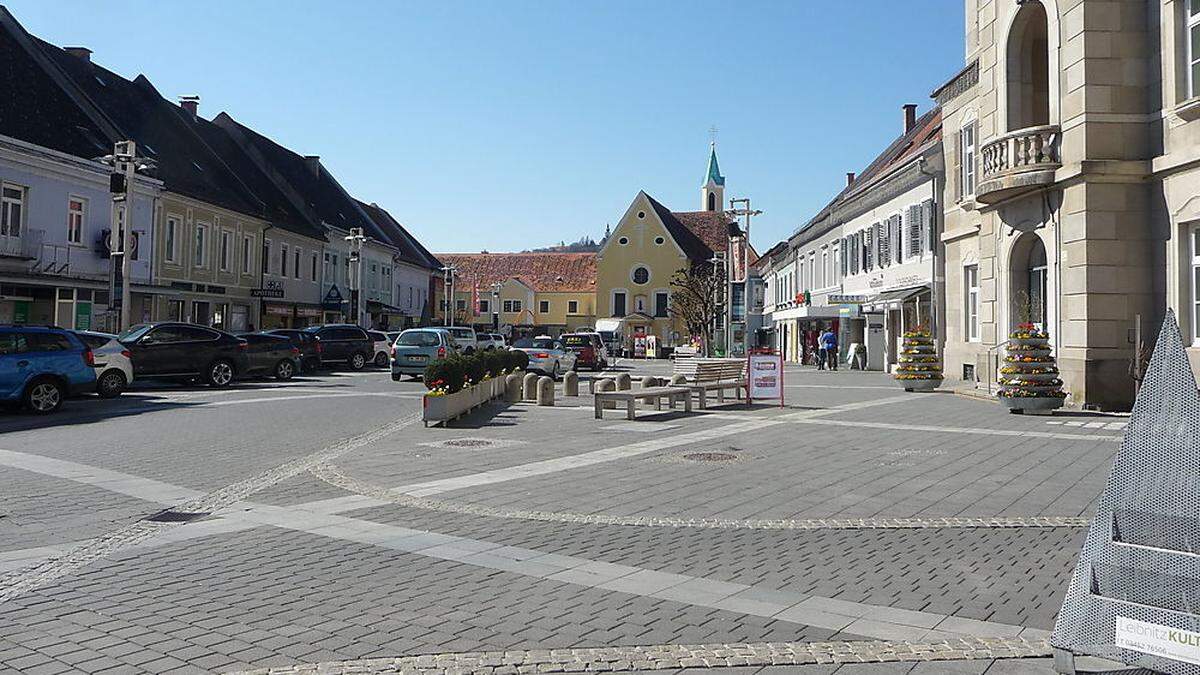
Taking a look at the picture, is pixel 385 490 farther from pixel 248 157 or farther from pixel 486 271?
pixel 486 271

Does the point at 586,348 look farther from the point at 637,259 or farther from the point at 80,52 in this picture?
the point at 637,259

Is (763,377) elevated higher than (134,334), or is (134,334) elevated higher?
(134,334)

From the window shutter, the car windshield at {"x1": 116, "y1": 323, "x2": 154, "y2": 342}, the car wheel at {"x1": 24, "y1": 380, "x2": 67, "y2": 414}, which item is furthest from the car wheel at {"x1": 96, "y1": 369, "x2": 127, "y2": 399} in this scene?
the window shutter

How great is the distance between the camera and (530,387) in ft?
70.5

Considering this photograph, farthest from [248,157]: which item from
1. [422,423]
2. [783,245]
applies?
[422,423]

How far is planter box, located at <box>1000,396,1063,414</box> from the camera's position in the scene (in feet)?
56.3

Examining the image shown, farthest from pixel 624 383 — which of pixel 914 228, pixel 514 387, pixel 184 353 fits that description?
pixel 914 228

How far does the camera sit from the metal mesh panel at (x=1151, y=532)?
154 inches

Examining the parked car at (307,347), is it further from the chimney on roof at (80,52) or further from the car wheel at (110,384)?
the chimney on roof at (80,52)

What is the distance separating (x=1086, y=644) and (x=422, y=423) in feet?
44.0

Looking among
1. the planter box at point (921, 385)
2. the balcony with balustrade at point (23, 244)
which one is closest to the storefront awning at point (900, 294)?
the planter box at point (921, 385)

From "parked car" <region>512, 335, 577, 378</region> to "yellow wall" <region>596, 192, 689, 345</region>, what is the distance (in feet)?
179

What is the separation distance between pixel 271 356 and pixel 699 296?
42079mm

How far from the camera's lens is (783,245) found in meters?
64.4
